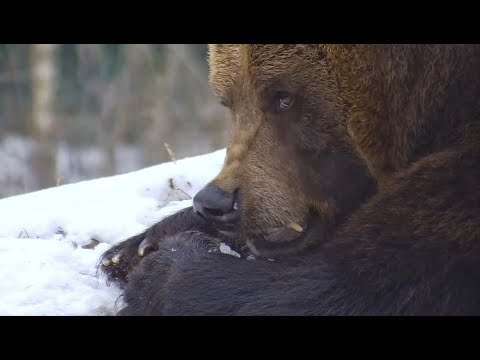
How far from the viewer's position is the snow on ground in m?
3.53

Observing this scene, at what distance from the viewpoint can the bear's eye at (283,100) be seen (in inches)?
140

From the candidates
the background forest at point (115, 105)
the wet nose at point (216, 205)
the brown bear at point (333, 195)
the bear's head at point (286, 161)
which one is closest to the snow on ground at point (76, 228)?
the brown bear at point (333, 195)

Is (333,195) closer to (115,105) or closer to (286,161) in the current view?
(286,161)

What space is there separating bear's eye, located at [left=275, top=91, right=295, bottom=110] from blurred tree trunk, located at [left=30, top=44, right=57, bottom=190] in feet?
39.4

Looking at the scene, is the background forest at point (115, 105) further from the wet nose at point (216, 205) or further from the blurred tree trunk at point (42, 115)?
the wet nose at point (216, 205)

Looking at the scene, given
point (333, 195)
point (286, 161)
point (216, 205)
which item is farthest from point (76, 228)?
point (333, 195)

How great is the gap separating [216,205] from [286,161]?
0.40m

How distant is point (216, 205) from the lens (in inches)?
136

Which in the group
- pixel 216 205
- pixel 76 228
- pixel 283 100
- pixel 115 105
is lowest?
pixel 115 105
